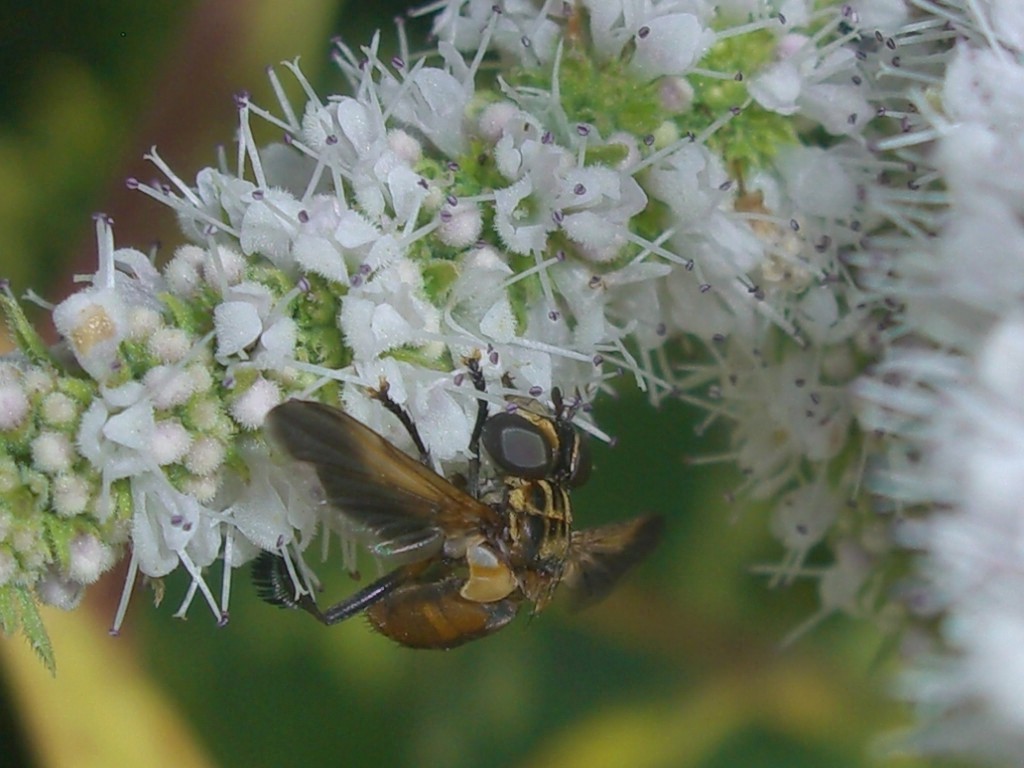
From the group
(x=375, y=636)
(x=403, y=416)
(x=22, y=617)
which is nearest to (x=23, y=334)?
(x=22, y=617)

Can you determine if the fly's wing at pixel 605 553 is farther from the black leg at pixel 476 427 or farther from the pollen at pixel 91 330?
the pollen at pixel 91 330

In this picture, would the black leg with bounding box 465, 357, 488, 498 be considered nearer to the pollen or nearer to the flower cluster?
the flower cluster

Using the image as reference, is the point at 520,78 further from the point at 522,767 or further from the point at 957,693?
the point at 522,767

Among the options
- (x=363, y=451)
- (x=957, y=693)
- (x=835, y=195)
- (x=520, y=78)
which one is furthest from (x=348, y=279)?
(x=957, y=693)

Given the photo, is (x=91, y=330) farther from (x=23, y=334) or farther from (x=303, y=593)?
(x=303, y=593)

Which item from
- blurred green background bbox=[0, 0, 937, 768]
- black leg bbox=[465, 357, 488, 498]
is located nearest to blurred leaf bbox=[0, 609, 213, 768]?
blurred green background bbox=[0, 0, 937, 768]

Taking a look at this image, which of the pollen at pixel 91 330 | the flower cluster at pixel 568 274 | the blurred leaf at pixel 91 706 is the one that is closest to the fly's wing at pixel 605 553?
the flower cluster at pixel 568 274
